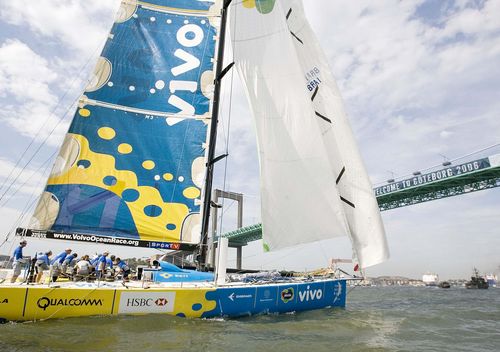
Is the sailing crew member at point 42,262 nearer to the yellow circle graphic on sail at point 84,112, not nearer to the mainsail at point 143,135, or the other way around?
the mainsail at point 143,135

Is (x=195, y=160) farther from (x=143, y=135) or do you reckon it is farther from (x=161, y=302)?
(x=161, y=302)

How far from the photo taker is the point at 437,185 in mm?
32781

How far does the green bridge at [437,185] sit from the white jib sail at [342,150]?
960 inches

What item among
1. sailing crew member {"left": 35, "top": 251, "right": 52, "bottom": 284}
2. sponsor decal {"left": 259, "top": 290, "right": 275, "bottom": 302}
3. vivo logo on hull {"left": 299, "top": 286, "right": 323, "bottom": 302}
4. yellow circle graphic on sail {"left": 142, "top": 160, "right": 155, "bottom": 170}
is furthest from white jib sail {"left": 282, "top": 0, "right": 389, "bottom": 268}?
sailing crew member {"left": 35, "top": 251, "right": 52, "bottom": 284}

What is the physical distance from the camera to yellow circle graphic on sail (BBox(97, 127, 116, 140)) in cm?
673

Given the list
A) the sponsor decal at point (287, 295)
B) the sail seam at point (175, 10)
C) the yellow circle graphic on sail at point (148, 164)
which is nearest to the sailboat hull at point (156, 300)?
the sponsor decal at point (287, 295)

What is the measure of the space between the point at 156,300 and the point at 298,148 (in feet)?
13.2

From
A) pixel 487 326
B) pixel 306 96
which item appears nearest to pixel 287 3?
pixel 306 96

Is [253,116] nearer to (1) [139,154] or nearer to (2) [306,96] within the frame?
(2) [306,96]

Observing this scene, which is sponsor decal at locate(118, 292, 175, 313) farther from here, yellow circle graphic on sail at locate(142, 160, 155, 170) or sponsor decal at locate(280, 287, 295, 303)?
yellow circle graphic on sail at locate(142, 160, 155, 170)

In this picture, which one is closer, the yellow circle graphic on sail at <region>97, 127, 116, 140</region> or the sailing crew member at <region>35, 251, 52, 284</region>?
the sailing crew member at <region>35, 251, 52, 284</region>

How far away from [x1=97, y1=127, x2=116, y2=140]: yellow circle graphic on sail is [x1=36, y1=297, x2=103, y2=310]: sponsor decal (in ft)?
10.9

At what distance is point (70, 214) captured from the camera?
6125mm

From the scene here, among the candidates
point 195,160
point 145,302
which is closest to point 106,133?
point 195,160
